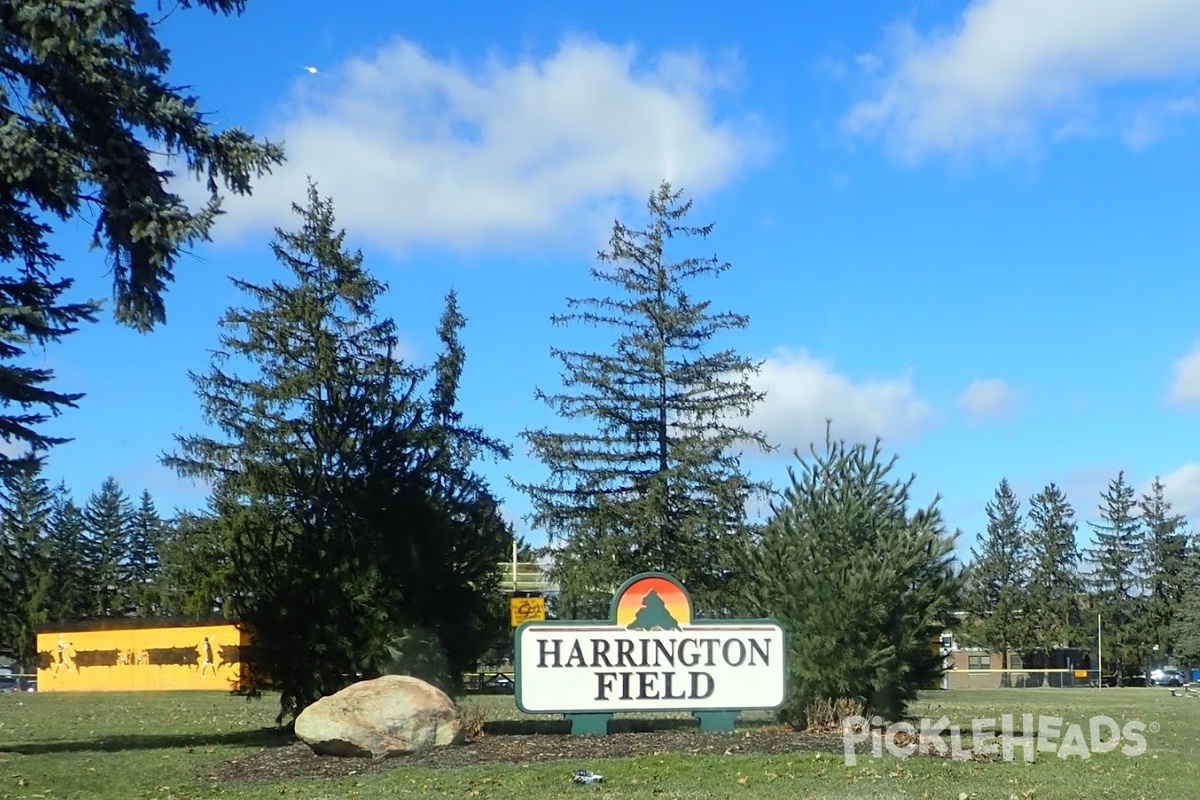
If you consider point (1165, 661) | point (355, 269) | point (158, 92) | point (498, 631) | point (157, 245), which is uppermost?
point (355, 269)

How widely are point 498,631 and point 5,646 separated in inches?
3193

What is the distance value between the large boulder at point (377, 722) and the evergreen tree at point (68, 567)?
82.4m

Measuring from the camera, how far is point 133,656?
162ft

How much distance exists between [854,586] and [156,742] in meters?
10.8

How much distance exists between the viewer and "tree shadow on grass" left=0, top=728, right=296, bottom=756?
61.2 ft

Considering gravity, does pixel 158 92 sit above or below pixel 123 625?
above

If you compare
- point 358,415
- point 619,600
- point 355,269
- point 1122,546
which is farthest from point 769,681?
point 1122,546

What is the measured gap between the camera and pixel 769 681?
18.7 meters

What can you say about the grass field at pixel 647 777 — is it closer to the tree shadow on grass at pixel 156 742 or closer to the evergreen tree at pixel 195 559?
the tree shadow on grass at pixel 156 742

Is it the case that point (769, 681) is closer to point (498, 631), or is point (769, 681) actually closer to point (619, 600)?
point (619, 600)

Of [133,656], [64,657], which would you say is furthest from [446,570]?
[64,657]

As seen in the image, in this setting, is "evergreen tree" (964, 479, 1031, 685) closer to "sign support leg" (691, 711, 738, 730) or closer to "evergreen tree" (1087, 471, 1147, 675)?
"evergreen tree" (1087, 471, 1147, 675)

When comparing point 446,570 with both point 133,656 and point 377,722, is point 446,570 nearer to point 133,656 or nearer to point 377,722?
point 377,722

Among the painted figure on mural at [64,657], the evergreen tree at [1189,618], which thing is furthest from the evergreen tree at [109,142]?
the evergreen tree at [1189,618]
